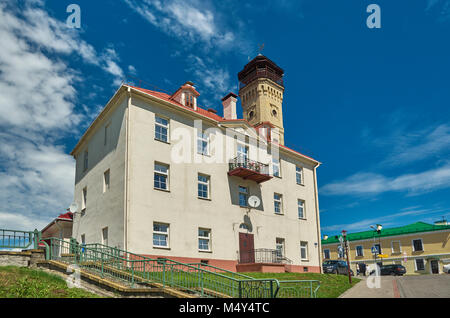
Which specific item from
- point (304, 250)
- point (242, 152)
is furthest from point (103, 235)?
point (304, 250)

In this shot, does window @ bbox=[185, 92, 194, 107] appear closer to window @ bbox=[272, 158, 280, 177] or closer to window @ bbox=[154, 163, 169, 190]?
window @ bbox=[154, 163, 169, 190]

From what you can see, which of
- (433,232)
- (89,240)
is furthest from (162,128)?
(433,232)

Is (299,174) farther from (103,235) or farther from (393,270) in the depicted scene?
(103,235)

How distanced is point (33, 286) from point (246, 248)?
619 inches

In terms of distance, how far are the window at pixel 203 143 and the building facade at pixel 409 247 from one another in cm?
2898

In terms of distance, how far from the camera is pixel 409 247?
5103 centimetres

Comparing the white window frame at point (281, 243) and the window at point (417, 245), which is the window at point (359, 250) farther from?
the white window frame at point (281, 243)

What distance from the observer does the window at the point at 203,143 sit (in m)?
24.1

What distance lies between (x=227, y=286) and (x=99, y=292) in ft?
13.9

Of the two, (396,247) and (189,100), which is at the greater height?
(189,100)

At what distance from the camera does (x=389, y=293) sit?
1714 cm
